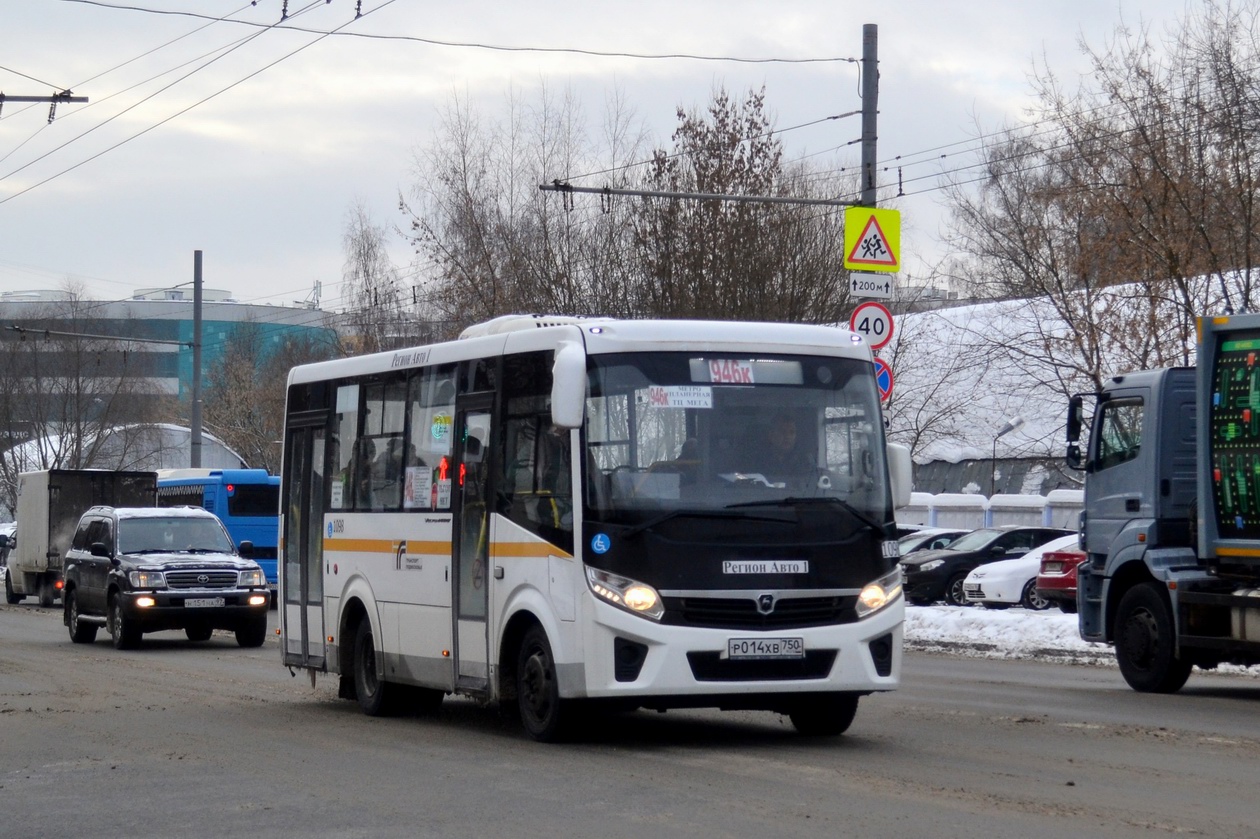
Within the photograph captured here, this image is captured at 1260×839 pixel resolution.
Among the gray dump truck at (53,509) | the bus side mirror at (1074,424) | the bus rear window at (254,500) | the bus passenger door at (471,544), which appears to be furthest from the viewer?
the bus rear window at (254,500)

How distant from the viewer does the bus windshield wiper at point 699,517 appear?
10516 mm

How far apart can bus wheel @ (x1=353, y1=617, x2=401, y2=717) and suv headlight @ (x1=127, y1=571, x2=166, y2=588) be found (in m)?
10.3

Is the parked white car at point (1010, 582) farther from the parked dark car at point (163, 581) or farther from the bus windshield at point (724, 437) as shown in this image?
the bus windshield at point (724, 437)

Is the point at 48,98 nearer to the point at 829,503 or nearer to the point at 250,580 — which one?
the point at 250,580

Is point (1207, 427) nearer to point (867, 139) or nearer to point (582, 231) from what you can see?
point (867, 139)

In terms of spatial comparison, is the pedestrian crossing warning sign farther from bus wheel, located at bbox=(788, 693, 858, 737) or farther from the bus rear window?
the bus rear window

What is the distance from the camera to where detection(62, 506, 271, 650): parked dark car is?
2353 centimetres

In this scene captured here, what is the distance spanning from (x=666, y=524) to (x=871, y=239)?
11.6 meters

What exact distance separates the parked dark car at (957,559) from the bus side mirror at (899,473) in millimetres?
21819

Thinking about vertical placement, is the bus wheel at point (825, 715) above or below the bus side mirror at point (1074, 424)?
below

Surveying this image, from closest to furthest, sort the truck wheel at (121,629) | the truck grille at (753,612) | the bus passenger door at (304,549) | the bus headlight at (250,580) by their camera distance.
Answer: the truck grille at (753,612) → the bus passenger door at (304,549) → the truck wheel at (121,629) → the bus headlight at (250,580)

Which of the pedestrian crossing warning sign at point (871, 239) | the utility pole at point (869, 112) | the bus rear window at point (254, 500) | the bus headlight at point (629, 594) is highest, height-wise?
the utility pole at point (869, 112)

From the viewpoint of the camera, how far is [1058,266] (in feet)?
115

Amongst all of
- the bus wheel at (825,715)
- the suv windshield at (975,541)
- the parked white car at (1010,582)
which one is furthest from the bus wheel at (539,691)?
the suv windshield at (975,541)
